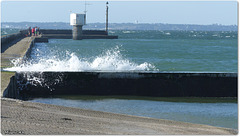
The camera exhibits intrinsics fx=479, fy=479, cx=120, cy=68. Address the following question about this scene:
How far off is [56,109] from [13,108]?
93cm

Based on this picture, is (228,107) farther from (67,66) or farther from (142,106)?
(67,66)

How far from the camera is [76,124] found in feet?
28.9

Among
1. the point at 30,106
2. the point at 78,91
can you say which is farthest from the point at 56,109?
the point at 78,91

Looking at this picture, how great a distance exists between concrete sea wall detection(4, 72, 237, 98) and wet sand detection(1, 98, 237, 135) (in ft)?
17.3

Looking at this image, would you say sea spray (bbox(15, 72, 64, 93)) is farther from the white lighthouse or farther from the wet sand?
the white lighthouse

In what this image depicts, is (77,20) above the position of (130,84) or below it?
above

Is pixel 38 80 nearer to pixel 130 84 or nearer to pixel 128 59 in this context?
pixel 130 84

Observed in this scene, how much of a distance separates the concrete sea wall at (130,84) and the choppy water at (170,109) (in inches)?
29.6

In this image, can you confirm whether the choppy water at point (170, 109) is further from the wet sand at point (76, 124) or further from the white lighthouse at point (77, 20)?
the white lighthouse at point (77, 20)

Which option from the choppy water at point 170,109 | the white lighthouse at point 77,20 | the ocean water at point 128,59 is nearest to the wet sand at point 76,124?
the choppy water at point 170,109

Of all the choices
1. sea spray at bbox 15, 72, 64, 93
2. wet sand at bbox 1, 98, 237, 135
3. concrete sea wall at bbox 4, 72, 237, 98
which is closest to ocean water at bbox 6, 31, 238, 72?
sea spray at bbox 15, 72, 64, 93

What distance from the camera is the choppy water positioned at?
12.6 meters

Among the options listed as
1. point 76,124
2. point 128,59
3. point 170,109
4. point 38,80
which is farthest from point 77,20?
point 76,124

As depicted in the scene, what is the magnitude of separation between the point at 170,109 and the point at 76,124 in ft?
18.3
